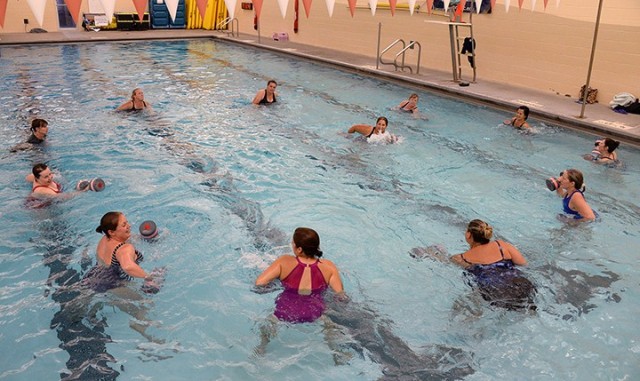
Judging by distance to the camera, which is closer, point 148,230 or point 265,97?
point 148,230

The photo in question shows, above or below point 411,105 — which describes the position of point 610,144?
below

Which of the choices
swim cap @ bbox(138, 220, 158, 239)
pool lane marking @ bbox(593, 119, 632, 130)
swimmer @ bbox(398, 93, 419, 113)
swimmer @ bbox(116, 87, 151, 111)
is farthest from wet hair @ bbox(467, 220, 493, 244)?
swimmer @ bbox(116, 87, 151, 111)

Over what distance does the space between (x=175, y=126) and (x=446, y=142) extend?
509 cm

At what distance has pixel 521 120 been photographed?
9.92 metres

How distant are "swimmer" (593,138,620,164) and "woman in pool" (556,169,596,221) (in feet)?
7.54

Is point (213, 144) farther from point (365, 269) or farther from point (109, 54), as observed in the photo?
point (109, 54)

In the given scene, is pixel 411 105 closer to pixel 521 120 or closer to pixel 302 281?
pixel 521 120

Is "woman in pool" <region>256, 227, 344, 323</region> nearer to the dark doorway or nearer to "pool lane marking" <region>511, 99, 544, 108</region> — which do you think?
"pool lane marking" <region>511, 99, 544, 108</region>

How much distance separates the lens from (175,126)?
33.1 ft

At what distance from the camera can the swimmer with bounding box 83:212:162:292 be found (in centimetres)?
448

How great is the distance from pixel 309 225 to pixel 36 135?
494 centimetres

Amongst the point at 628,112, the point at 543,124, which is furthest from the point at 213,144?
the point at 628,112

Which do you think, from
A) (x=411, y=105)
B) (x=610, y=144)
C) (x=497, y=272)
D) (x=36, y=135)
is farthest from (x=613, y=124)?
(x=36, y=135)

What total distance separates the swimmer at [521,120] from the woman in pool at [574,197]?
3.77 meters
